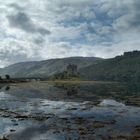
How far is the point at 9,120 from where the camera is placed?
2000 inches

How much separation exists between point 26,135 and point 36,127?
610 centimetres

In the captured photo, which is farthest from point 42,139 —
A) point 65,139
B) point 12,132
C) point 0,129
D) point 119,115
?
point 119,115

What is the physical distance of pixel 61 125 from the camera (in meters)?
46.5

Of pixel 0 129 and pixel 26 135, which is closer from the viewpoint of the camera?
pixel 26 135

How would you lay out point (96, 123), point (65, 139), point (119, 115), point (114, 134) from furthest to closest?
point (119, 115)
point (96, 123)
point (114, 134)
point (65, 139)

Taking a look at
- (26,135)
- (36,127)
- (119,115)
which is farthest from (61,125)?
(119,115)

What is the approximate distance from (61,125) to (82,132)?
6173 mm

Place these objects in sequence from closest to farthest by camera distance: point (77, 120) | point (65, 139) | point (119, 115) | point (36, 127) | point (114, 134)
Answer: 1. point (65, 139)
2. point (114, 134)
3. point (36, 127)
4. point (77, 120)
5. point (119, 115)

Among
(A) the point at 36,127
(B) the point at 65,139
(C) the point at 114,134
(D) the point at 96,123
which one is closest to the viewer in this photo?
(B) the point at 65,139

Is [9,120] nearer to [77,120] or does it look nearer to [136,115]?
[77,120]

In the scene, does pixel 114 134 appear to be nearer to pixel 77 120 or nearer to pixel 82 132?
pixel 82 132

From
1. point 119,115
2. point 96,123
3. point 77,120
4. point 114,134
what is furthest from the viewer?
point 119,115

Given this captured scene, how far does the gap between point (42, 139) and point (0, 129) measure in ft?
28.4

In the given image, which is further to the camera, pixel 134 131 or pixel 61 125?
pixel 61 125
